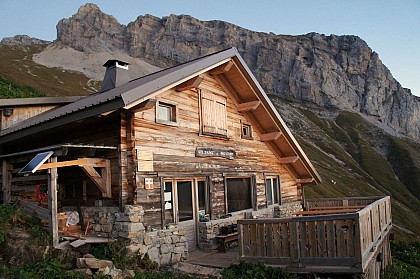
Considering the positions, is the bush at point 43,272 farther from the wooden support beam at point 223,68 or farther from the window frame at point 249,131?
the window frame at point 249,131

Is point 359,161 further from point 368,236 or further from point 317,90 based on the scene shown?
point 368,236

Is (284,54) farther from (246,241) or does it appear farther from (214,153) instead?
(246,241)

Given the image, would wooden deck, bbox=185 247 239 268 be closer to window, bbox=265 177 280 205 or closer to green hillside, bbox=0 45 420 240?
window, bbox=265 177 280 205

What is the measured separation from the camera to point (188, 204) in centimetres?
1203

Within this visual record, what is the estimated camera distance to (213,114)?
44.5 feet

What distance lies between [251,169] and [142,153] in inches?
243

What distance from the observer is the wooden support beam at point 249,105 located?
14703 mm

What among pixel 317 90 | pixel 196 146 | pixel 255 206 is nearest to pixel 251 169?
pixel 255 206

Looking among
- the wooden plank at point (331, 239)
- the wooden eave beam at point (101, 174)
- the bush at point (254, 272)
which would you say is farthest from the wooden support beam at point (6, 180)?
the wooden plank at point (331, 239)

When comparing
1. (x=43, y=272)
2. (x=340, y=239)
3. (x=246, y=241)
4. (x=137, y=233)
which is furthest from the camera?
(x=137, y=233)

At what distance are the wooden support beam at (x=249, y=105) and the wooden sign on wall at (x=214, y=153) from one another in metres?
1.76

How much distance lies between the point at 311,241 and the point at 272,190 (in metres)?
8.51

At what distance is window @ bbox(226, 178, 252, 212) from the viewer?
14.1m

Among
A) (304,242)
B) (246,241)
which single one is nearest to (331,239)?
(304,242)
